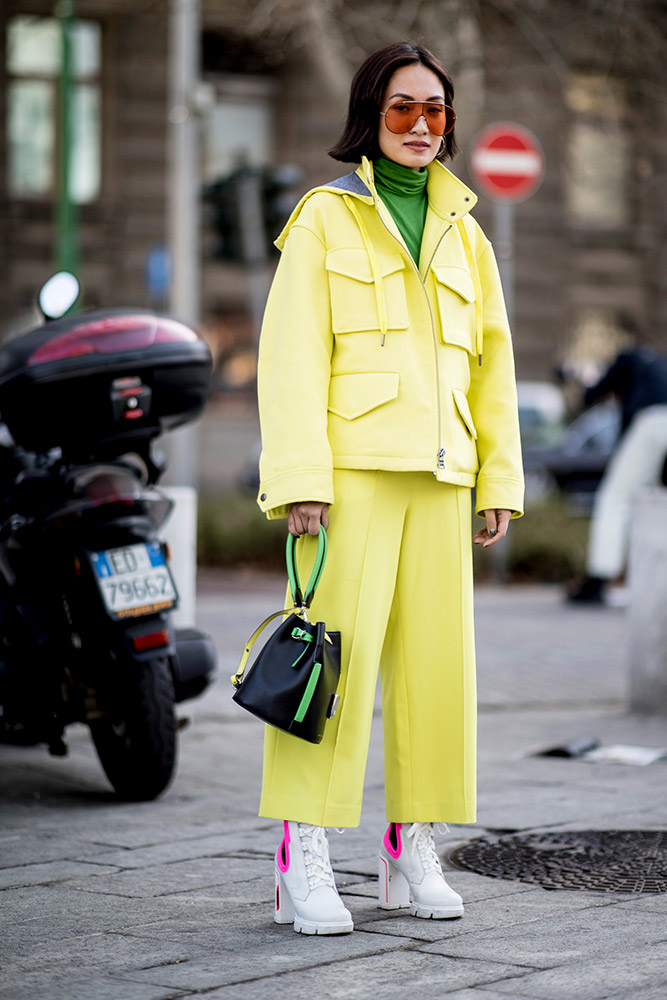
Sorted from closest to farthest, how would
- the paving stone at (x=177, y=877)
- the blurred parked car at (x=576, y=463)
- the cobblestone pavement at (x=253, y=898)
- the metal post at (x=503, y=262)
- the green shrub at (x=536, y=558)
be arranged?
the cobblestone pavement at (x=253, y=898) → the paving stone at (x=177, y=877) → the metal post at (x=503, y=262) → the green shrub at (x=536, y=558) → the blurred parked car at (x=576, y=463)

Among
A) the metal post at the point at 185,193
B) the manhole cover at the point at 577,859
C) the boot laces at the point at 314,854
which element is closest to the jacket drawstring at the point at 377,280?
the boot laces at the point at 314,854

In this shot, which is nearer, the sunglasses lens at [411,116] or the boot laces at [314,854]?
the boot laces at [314,854]

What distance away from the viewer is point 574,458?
21.0 metres

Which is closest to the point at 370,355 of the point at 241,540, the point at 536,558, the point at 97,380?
the point at 97,380

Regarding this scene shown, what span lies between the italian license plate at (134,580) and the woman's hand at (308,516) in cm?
137

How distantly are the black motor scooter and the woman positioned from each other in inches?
50.1

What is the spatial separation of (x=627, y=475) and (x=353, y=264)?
24.2ft

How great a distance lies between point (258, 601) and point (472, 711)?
25.6ft

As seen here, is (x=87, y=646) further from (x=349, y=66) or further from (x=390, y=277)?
(x=349, y=66)

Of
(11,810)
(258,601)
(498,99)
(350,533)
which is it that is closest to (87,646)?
(11,810)

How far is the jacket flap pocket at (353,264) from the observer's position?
12.3ft

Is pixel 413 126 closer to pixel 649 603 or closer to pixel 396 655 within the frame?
pixel 396 655

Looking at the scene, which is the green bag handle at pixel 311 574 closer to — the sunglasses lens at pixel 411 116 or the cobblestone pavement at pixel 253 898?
the cobblestone pavement at pixel 253 898

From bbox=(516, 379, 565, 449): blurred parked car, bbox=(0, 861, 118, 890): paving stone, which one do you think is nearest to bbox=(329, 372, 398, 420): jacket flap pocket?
bbox=(0, 861, 118, 890): paving stone
